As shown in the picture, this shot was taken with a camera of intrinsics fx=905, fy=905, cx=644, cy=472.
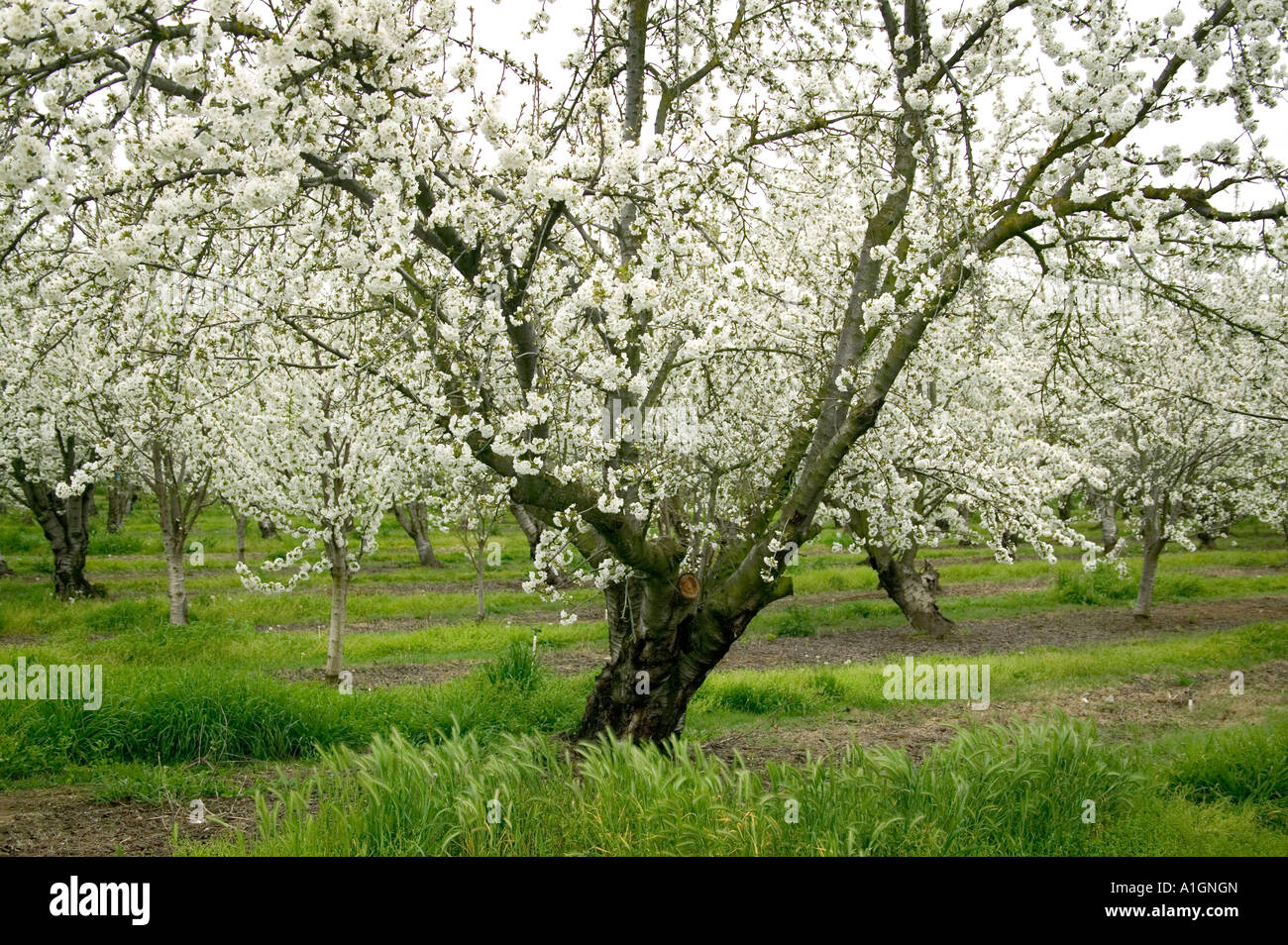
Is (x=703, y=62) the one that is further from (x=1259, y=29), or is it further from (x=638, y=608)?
(x=638, y=608)

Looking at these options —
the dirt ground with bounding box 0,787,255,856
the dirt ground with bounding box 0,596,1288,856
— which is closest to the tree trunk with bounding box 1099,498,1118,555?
the dirt ground with bounding box 0,596,1288,856

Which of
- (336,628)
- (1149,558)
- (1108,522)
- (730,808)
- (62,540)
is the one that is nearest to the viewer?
(730,808)

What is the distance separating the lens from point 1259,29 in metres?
5.65

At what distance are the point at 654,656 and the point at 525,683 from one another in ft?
10.0

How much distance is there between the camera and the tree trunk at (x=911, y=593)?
15914 mm

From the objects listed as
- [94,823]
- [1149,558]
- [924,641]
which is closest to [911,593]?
[924,641]

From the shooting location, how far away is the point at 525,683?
9.95m

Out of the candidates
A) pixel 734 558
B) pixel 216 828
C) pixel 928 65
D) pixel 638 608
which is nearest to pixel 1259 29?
pixel 928 65

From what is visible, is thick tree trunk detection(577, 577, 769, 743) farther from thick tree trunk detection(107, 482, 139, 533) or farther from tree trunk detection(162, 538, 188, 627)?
thick tree trunk detection(107, 482, 139, 533)

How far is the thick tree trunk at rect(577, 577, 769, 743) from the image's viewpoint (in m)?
7.23

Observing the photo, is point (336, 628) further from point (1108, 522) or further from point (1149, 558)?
point (1108, 522)

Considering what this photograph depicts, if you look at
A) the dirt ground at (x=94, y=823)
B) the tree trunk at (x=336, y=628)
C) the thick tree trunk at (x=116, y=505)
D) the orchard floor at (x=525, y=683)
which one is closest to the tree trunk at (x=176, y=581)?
the orchard floor at (x=525, y=683)

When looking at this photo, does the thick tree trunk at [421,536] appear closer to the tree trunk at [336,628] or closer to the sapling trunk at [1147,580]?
the tree trunk at [336,628]

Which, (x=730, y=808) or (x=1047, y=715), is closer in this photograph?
(x=730, y=808)
